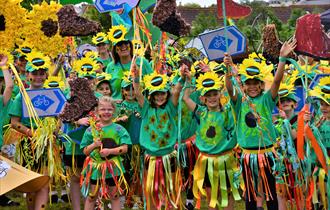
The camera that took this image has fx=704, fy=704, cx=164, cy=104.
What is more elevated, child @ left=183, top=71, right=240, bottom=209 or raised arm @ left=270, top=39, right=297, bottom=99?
raised arm @ left=270, top=39, right=297, bottom=99

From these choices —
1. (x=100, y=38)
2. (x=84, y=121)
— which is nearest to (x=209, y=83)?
(x=84, y=121)

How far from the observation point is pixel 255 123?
6605 mm

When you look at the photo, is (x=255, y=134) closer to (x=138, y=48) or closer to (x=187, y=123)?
(x=187, y=123)

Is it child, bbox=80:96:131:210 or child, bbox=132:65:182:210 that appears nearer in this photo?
child, bbox=80:96:131:210

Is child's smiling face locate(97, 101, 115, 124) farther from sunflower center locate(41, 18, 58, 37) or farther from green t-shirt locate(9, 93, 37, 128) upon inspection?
sunflower center locate(41, 18, 58, 37)

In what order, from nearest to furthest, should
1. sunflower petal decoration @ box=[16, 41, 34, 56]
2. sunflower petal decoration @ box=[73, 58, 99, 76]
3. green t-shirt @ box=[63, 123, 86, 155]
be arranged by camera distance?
green t-shirt @ box=[63, 123, 86, 155], sunflower petal decoration @ box=[73, 58, 99, 76], sunflower petal decoration @ box=[16, 41, 34, 56]

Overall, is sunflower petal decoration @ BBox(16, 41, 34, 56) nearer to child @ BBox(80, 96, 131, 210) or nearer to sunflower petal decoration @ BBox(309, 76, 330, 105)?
child @ BBox(80, 96, 131, 210)

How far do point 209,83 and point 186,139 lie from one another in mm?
994

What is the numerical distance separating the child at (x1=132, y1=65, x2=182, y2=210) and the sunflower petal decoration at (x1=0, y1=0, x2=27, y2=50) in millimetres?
1230

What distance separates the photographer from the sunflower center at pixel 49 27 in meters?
7.78

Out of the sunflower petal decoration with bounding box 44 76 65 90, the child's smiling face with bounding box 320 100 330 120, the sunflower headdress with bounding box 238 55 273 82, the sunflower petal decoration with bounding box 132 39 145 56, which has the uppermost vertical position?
the sunflower petal decoration with bounding box 132 39 145 56

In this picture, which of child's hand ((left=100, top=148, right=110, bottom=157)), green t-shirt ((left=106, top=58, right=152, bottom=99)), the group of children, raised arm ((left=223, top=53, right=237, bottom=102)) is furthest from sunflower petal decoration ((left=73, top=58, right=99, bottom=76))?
raised arm ((left=223, top=53, right=237, bottom=102))

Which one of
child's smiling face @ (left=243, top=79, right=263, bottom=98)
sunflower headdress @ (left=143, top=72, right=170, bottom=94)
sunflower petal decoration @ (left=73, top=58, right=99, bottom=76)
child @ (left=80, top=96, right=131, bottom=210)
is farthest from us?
sunflower petal decoration @ (left=73, top=58, right=99, bottom=76)

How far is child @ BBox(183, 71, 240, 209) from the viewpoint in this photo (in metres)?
6.71
